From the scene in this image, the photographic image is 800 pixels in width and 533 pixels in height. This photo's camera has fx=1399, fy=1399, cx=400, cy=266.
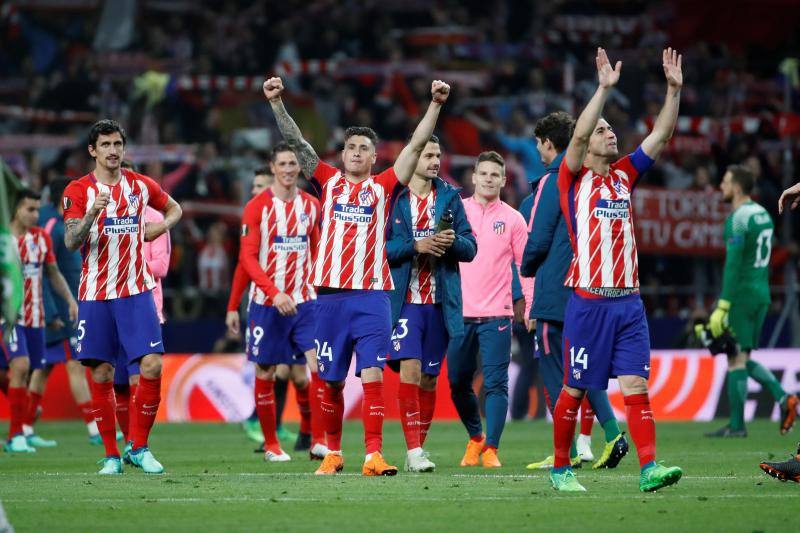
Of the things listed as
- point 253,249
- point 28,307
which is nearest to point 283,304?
point 253,249

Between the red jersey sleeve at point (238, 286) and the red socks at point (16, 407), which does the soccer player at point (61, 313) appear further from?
the red jersey sleeve at point (238, 286)

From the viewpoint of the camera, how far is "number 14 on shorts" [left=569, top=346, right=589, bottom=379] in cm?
903

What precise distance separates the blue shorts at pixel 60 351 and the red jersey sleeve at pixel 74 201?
247 inches

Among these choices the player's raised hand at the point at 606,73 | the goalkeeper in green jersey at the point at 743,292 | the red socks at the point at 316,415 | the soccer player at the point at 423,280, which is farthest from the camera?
the goalkeeper in green jersey at the point at 743,292

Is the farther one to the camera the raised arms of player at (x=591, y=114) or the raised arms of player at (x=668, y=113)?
the raised arms of player at (x=668, y=113)

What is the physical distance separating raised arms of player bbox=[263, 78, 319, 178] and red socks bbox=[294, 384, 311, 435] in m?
4.03

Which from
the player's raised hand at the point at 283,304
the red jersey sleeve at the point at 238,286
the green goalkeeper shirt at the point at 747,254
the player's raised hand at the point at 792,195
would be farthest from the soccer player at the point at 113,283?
the green goalkeeper shirt at the point at 747,254

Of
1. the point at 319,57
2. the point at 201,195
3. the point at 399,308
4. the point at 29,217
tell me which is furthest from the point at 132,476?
the point at 319,57

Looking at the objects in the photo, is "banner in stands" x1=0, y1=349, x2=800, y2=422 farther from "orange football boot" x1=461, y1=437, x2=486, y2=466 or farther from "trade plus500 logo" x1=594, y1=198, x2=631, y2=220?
"trade plus500 logo" x1=594, y1=198, x2=631, y2=220

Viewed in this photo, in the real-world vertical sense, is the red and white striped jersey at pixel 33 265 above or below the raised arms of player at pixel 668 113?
below

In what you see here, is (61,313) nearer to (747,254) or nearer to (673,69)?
(747,254)

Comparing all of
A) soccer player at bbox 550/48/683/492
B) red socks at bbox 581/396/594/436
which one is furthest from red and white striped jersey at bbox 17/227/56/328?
soccer player at bbox 550/48/683/492

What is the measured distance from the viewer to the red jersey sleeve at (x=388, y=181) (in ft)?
34.7

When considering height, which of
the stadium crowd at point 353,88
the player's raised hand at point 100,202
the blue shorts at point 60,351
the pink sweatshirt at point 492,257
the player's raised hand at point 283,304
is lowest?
the blue shorts at point 60,351
